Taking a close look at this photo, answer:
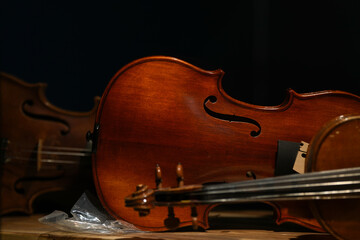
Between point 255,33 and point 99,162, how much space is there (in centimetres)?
94

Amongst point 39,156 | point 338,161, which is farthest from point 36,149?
point 338,161

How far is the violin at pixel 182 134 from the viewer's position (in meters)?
1.06

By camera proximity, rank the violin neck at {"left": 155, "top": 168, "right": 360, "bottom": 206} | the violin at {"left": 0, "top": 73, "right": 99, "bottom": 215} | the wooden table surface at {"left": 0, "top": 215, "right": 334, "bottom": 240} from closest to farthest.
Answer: the violin neck at {"left": 155, "top": 168, "right": 360, "bottom": 206}, the wooden table surface at {"left": 0, "top": 215, "right": 334, "bottom": 240}, the violin at {"left": 0, "top": 73, "right": 99, "bottom": 215}

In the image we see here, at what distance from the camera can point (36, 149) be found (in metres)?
1.45

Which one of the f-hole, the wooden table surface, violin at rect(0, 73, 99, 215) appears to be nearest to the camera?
the wooden table surface

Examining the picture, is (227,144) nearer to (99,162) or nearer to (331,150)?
(331,150)

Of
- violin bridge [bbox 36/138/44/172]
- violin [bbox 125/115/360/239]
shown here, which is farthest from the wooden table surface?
violin bridge [bbox 36/138/44/172]

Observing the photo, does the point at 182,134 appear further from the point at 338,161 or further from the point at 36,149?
the point at 36,149

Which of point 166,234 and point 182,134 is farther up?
point 182,134

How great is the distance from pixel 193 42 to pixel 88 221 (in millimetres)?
941

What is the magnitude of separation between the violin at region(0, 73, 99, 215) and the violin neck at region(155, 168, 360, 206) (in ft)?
2.39

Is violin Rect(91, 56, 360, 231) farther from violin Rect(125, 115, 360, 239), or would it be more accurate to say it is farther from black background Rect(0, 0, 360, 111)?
black background Rect(0, 0, 360, 111)

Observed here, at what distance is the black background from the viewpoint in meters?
1.44

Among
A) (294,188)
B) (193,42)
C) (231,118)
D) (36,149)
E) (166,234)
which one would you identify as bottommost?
(166,234)
